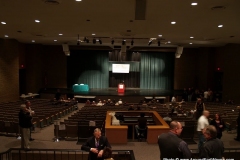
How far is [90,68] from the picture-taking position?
30.3 meters

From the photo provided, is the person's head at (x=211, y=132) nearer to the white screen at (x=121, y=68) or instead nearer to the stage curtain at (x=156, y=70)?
the white screen at (x=121, y=68)

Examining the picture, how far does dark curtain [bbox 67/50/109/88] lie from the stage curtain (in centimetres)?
497

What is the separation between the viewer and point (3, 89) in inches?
749

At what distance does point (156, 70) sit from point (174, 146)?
26979 millimetres

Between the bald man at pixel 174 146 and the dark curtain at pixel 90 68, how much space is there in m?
26.5

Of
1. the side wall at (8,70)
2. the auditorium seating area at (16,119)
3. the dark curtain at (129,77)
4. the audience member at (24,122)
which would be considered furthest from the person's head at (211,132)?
the dark curtain at (129,77)

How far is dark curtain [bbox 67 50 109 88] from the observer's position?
3005cm

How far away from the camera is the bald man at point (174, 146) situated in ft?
12.7

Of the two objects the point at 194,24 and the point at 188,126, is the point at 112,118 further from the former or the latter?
the point at 194,24

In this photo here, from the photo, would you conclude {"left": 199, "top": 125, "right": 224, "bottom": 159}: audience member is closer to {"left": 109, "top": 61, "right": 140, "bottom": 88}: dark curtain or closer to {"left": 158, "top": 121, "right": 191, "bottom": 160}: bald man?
{"left": 158, "top": 121, "right": 191, "bottom": 160}: bald man

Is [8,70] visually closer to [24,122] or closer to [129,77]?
[24,122]

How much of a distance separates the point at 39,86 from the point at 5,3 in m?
18.2

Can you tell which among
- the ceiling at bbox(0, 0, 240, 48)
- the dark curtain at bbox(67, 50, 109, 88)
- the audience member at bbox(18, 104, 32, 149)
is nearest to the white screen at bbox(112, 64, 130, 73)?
the dark curtain at bbox(67, 50, 109, 88)

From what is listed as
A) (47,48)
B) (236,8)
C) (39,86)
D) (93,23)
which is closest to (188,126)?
(236,8)
